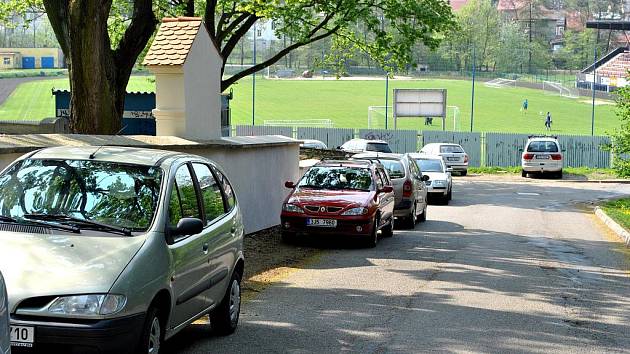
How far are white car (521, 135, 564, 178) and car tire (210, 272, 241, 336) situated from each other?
118 feet

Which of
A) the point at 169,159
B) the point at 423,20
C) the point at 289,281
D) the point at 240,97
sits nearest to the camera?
the point at 169,159

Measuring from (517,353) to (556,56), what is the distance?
475ft

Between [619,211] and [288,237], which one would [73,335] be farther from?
[619,211]

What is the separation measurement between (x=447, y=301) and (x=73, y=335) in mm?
5792

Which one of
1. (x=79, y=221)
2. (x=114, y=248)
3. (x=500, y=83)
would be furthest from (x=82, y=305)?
(x=500, y=83)

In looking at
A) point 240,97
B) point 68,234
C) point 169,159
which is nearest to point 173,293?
point 68,234

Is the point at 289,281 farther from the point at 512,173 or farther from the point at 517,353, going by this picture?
the point at 512,173

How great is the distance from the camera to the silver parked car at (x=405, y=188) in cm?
2111

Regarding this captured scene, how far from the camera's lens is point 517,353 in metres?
8.40

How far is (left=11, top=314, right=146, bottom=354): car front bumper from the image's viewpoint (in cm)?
616

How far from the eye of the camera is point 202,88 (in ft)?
53.5

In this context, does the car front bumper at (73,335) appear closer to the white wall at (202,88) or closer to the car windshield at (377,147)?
the white wall at (202,88)

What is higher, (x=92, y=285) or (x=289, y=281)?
(x=92, y=285)

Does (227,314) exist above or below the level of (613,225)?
above
